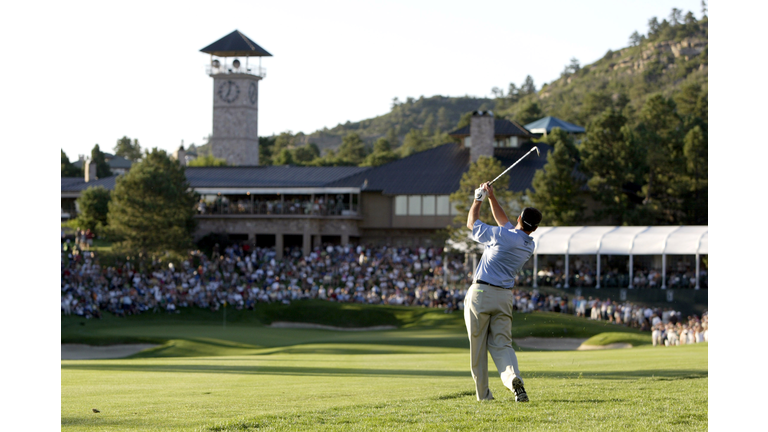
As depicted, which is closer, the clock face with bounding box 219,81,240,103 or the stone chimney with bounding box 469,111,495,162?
the stone chimney with bounding box 469,111,495,162

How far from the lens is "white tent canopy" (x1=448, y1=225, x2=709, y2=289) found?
36844 millimetres

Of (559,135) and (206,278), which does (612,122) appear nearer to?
(559,135)

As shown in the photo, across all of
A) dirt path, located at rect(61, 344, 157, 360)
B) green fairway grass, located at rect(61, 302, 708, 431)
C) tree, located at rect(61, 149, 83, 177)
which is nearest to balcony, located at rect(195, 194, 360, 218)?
dirt path, located at rect(61, 344, 157, 360)

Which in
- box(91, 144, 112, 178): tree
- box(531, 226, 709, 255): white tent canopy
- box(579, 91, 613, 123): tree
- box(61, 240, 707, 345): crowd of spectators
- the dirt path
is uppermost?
box(579, 91, 613, 123): tree

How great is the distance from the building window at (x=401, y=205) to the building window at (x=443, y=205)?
7.32 feet

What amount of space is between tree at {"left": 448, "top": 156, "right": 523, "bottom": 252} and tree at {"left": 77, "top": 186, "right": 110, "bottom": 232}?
25880mm

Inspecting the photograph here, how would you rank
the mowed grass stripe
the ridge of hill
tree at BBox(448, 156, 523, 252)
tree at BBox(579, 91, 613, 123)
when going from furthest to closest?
the ridge of hill < tree at BBox(579, 91, 613, 123) < tree at BBox(448, 156, 523, 252) < the mowed grass stripe

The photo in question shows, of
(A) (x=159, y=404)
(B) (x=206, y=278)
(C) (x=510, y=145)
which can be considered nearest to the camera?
(A) (x=159, y=404)

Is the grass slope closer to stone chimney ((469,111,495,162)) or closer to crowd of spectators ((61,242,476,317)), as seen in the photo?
crowd of spectators ((61,242,476,317))

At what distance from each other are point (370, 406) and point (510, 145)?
46019 millimetres

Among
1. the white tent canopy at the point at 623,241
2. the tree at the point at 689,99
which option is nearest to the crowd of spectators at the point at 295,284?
the white tent canopy at the point at 623,241

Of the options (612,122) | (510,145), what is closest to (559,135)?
(612,122)

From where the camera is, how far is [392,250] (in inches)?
1788
